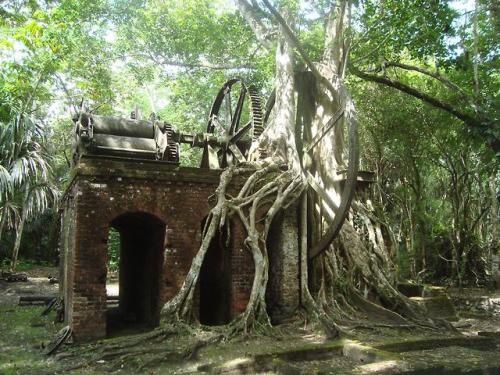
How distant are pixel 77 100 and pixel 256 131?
13.9 metres

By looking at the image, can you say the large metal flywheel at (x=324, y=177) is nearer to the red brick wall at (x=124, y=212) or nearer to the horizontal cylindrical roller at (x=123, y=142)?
the red brick wall at (x=124, y=212)

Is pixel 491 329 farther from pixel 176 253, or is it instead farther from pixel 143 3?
pixel 143 3

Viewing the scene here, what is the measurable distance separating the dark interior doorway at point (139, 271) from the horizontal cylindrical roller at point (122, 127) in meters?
2.08

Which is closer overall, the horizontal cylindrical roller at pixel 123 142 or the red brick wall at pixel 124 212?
the red brick wall at pixel 124 212

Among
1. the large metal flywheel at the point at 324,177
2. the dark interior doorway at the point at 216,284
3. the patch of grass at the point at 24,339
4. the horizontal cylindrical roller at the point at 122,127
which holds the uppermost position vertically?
the horizontal cylindrical roller at the point at 122,127

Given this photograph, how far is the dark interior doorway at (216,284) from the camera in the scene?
34.4ft

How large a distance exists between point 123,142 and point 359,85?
10.4 metres

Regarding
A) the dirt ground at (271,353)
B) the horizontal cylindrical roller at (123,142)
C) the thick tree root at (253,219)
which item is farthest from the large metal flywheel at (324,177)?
the horizontal cylindrical roller at (123,142)

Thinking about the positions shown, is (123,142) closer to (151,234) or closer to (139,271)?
(151,234)

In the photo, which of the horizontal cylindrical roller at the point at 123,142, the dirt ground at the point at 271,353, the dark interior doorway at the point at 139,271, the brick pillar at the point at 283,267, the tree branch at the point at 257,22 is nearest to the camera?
the dirt ground at the point at 271,353

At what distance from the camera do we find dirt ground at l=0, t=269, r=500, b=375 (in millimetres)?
6988

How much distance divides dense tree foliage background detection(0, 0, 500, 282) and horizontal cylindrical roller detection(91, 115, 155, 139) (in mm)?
739

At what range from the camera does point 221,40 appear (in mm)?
18828

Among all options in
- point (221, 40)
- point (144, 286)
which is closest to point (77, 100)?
point (221, 40)
